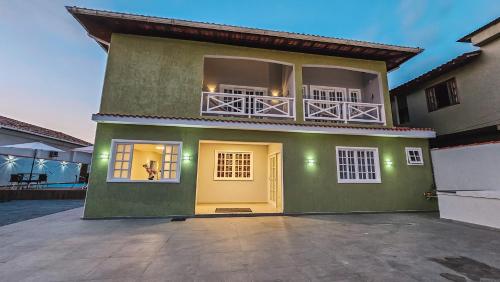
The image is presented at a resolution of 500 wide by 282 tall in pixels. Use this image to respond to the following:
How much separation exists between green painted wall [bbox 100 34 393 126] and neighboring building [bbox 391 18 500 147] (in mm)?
7308

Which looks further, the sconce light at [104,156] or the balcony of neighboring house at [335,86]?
the balcony of neighboring house at [335,86]

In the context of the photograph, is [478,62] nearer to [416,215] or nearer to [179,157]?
[416,215]

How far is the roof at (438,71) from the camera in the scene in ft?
27.9

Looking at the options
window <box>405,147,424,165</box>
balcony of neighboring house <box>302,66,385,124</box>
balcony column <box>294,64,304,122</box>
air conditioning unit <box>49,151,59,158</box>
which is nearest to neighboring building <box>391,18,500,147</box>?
window <box>405,147,424,165</box>

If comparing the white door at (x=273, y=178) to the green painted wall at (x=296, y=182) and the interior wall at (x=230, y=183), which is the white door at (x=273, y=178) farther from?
the green painted wall at (x=296, y=182)

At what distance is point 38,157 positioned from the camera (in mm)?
14742

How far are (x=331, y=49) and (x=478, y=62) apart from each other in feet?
20.3

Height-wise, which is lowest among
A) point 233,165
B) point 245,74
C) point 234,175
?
point 234,175

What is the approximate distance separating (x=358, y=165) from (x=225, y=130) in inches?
216

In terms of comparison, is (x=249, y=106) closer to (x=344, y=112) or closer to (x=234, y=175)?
(x=234, y=175)

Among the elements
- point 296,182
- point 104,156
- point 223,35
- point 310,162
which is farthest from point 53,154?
point 310,162

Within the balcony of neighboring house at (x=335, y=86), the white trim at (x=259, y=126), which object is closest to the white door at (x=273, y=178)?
the white trim at (x=259, y=126)

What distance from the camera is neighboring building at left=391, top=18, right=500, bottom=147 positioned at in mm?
8086

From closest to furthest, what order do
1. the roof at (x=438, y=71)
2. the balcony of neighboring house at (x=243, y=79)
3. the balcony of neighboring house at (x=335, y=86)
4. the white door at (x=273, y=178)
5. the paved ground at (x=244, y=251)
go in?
the paved ground at (x=244, y=251)
the roof at (x=438, y=71)
the white door at (x=273, y=178)
the balcony of neighboring house at (x=243, y=79)
the balcony of neighboring house at (x=335, y=86)
